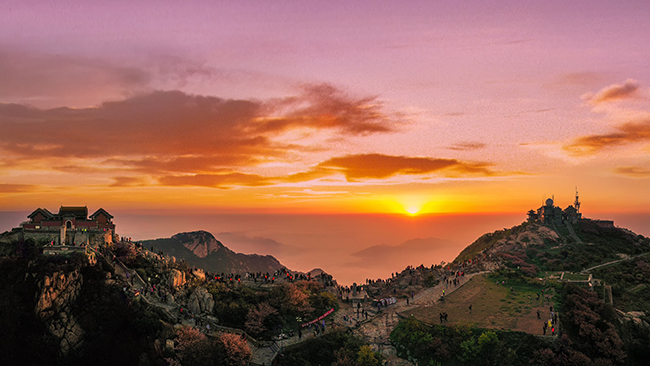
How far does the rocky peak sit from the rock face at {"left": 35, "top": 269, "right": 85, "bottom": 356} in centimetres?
10485

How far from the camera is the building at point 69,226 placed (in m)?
61.5

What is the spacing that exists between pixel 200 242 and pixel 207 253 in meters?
5.73

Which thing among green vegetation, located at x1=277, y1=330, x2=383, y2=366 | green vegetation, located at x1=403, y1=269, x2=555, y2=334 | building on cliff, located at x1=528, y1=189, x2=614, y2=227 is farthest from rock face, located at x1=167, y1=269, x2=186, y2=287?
building on cliff, located at x1=528, y1=189, x2=614, y2=227

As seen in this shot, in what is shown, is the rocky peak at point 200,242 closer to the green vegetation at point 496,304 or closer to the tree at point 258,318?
the tree at point 258,318

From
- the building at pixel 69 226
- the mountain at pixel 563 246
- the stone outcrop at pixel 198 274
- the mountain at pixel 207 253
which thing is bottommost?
the mountain at pixel 207 253

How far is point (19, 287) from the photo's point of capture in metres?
51.9

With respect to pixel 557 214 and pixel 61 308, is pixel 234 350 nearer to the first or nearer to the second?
pixel 61 308

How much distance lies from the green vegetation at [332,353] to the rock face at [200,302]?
14297 mm

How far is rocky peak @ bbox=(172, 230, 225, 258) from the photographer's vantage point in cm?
15800

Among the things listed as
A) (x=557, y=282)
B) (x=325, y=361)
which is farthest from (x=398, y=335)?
(x=557, y=282)

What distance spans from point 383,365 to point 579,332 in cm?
2599

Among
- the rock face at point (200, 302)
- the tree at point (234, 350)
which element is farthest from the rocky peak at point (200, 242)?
the tree at point (234, 350)

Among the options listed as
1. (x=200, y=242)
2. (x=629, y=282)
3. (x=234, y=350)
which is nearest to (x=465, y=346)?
(x=234, y=350)

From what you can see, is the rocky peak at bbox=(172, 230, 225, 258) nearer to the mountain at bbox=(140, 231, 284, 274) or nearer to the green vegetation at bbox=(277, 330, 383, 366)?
the mountain at bbox=(140, 231, 284, 274)
